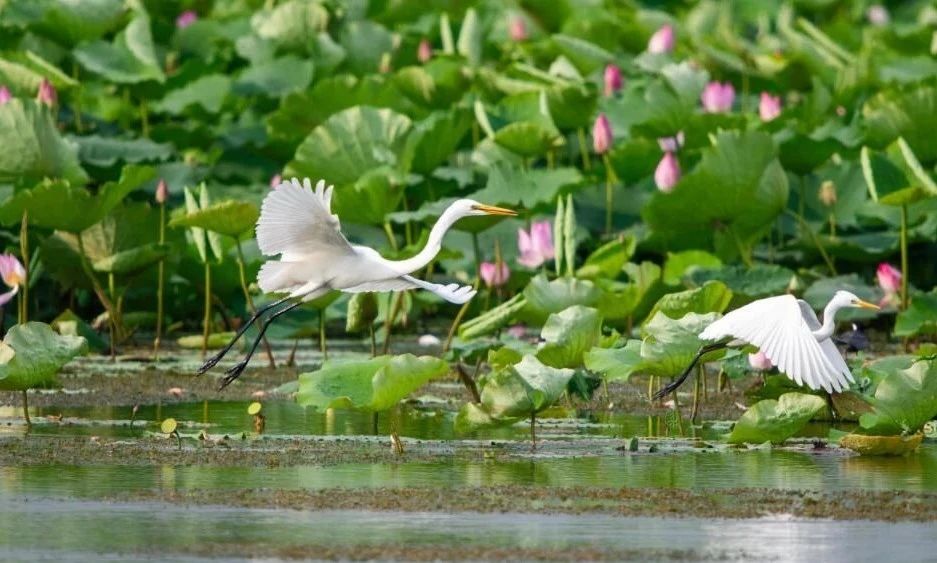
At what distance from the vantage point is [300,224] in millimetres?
6816

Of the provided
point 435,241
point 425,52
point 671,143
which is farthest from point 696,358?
point 425,52

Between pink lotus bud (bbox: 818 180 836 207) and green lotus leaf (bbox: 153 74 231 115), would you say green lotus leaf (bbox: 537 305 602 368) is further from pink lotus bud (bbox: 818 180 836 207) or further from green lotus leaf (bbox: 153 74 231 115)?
green lotus leaf (bbox: 153 74 231 115)

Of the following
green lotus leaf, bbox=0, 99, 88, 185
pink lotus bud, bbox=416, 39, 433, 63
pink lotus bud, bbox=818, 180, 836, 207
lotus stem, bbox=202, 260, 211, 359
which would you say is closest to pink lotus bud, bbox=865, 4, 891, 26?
pink lotus bud, bbox=416, 39, 433, 63

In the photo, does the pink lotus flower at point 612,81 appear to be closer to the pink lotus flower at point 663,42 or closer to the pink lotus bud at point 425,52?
the pink lotus flower at point 663,42

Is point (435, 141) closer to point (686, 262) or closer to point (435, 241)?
→ point (686, 262)

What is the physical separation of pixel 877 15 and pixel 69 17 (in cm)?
822

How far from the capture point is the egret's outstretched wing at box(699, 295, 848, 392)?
646cm

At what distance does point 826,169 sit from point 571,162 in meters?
1.65

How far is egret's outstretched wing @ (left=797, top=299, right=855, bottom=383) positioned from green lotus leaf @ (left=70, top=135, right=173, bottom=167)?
4.71m

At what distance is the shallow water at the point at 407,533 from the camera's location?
15.6 ft

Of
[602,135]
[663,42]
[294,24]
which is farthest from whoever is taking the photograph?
[294,24]

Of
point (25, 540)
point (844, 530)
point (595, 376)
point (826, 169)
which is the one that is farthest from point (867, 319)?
A: point (25, 540)

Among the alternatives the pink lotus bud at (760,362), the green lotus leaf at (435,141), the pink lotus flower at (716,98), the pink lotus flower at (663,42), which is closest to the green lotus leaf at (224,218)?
the green lotus leaf at (435,141)

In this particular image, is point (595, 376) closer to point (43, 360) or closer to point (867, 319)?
point (43, 360)
